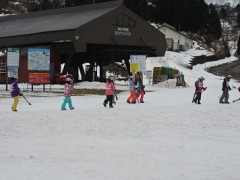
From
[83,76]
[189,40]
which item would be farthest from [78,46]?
[189,40]

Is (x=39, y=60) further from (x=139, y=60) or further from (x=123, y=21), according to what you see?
(x=123, y=21)

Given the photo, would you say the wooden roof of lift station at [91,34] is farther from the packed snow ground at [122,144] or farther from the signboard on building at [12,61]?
the packed snow ground at [122,144]

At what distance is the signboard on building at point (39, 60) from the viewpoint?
31219 millimetres

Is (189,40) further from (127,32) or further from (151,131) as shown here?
(151,131)

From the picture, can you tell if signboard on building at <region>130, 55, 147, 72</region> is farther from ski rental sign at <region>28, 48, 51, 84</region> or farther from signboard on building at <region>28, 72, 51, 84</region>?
signboard on building at <region>28, 72, 51, 84</region>

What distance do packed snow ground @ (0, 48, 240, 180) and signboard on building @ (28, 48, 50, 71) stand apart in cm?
1446

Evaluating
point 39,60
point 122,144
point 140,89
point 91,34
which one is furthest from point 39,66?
point 122,144

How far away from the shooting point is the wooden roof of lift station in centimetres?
3984

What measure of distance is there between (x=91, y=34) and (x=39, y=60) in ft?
31.7

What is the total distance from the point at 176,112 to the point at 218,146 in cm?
595

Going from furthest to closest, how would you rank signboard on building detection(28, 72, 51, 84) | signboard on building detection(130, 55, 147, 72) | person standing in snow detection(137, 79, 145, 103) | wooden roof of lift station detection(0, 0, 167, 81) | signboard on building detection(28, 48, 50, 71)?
1. wooden roof of lift station detection(0, 0, 167, 81)
2. signboard on building detection(130, 55, 147, 72)
3. signboard on building detection(28, 48, 50, 71)
4. signboard on building detection(28, 72, 51, 84)
5. person standing in snow detection(137, 79, 145, 103)

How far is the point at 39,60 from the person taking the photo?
103 ft

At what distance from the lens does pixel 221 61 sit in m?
86.0

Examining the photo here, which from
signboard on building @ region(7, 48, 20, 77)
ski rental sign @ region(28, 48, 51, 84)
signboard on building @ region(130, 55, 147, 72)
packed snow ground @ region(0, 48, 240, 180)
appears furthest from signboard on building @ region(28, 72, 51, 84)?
packed snow ground @ region(0, 48, 240, 180)
